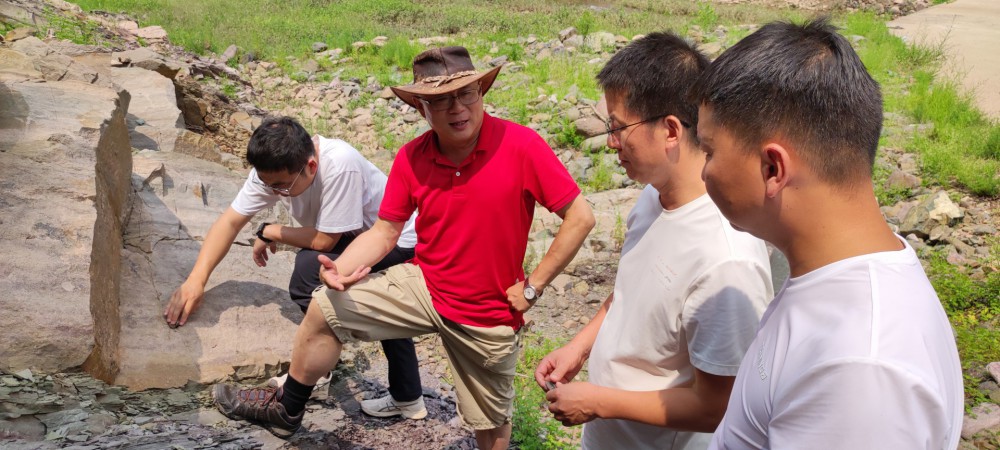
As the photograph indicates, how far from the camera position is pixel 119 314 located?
3531 mm

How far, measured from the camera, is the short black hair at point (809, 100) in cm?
111

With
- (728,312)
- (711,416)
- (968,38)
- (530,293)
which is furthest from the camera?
(968,38)

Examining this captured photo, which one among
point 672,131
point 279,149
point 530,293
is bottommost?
point 530,293

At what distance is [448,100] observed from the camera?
2746 mm

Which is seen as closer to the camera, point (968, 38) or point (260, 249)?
point (260, 249)

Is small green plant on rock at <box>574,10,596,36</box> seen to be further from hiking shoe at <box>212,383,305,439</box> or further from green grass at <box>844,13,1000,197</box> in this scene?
hiking shoe at <box>212,383,305,439</box>

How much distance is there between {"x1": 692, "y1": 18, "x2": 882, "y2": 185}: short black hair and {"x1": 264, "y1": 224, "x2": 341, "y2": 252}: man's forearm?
2439 millimetres

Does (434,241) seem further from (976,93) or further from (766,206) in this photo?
(976,93)

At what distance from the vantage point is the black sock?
2.99 metres

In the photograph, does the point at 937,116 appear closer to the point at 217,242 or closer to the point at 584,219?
the point at 584,219

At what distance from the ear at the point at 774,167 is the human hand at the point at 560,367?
114 centimetres

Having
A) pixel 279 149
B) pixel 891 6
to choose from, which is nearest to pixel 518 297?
pixel 279 149

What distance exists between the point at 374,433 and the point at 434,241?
113cm

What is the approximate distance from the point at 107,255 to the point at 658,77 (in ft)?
9.24
